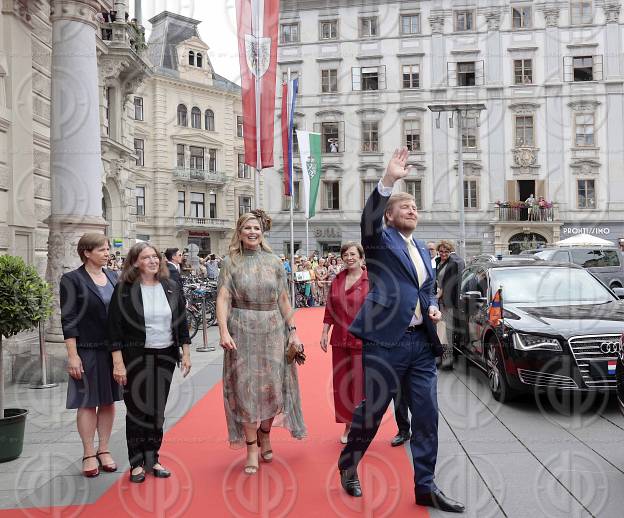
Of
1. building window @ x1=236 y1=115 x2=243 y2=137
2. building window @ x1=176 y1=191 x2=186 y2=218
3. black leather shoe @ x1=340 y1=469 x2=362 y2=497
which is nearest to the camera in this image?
black leather shoe @ x1=340 y1=469 x2=362 y2=497

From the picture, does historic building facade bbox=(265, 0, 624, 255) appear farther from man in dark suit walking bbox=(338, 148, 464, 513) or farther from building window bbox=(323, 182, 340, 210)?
man in dark suit walking bbox=(338, 148, 464, 513)

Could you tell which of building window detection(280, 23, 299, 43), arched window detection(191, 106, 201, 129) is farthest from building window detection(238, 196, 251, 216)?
building window detection(280, 23, 299, 43)

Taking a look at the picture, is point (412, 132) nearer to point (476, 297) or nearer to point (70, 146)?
point (476, 297)

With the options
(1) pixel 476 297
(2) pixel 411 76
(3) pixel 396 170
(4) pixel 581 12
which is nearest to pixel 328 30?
(2) pixel 411 76

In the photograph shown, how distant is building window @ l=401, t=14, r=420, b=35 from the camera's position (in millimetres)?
39625

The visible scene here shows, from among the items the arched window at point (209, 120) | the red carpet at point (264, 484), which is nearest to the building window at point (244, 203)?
the arched window at point (209, 120)

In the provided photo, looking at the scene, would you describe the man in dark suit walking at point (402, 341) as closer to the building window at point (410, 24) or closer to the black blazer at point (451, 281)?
the black blazer at point (451, 281)

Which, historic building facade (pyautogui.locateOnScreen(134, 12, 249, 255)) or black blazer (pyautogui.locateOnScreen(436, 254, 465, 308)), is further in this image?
historic building facade (pyautogui.locateOnScreen(134, 12, 249, 255))

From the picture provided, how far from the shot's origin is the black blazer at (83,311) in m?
4.77

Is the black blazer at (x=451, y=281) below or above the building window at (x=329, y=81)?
below

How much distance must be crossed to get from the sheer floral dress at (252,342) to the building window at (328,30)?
126ft

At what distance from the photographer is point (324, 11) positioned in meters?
40.7

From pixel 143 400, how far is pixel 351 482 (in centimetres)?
158

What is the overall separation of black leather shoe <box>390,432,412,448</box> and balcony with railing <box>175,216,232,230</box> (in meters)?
41.1
